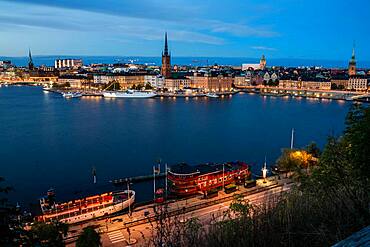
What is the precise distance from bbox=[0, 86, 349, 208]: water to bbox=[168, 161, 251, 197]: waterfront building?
60 centimetres

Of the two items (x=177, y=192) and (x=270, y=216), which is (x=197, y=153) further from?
(x=270, y=216)

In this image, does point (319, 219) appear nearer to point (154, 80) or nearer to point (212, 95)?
point (212, 95)

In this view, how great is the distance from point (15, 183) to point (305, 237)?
716 cm

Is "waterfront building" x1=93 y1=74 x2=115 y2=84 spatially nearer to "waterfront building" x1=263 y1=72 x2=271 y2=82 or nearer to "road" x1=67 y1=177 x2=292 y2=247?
"waterfront building" x1=263 y1=72 x2=271 y2=82

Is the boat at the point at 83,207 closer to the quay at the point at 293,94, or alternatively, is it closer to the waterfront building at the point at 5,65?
the quay at the point at 293,94

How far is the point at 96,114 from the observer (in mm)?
16828

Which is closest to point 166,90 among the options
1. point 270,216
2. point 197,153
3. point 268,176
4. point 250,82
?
point 250,82

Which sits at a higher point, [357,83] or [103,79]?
[103,79]

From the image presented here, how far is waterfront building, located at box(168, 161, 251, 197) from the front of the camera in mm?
7004

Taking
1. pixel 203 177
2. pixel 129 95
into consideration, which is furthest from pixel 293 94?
pixel 203 177

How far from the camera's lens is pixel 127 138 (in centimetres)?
1153

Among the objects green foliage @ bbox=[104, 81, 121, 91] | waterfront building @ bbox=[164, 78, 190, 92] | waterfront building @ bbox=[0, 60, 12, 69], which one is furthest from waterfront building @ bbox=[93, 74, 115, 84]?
waterfront building @ bbox=[0, 60, 12, 69]

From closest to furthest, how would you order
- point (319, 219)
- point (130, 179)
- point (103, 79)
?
point (319, 219) < point (130, 179) < point (103, 79)

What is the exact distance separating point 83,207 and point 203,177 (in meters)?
2.35
